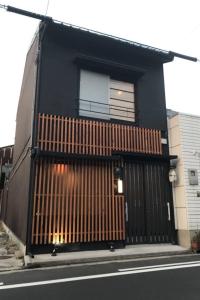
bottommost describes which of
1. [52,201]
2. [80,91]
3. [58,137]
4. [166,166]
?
[52,201]

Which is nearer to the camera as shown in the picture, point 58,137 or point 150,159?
point 58,137

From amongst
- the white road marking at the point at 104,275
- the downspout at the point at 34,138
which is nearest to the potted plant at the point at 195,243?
the white road marking at the point at 104,275

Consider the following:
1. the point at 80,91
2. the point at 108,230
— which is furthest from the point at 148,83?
the point at 108,230

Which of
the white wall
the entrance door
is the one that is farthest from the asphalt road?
the white wall

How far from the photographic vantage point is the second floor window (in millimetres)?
10781

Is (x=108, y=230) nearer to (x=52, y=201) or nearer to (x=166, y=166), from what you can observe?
(x=52, y=201)

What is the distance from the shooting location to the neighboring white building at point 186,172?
1003 centimetres

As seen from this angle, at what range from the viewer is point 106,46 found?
452 inches

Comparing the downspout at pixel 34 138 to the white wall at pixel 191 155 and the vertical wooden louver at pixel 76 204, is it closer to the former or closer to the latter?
the vertical wooden louver at pixel 76 204

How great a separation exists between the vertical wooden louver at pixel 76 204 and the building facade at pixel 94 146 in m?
0.03

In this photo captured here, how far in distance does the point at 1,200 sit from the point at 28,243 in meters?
19.7

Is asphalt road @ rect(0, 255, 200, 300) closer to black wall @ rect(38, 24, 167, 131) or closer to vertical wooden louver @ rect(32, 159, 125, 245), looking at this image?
vertical wooden louver @ rect(32, 159, 125, 245)

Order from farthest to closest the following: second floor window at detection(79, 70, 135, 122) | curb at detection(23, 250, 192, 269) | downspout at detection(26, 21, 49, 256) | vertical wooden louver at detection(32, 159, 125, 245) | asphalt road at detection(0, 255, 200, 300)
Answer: second floor window at detection(79, 70, 135, 122) < vertical wooden louver at detection(32, 159, 125, 245) < downspout at detection(26, 21, 49, 256) < curb at detection(23, 250, 192, 269) < asphalt road at detection(0, 255, 200, 300)

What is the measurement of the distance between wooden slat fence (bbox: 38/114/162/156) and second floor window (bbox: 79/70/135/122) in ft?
2.21
